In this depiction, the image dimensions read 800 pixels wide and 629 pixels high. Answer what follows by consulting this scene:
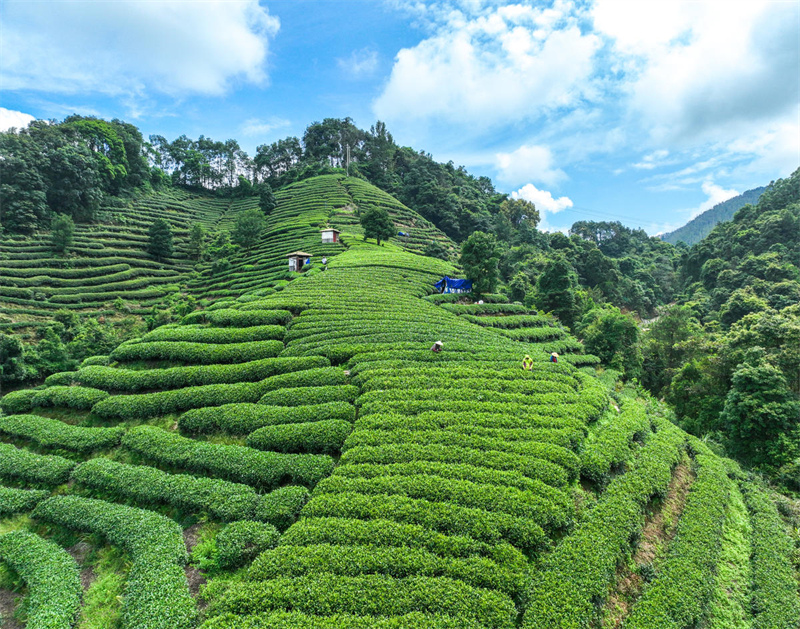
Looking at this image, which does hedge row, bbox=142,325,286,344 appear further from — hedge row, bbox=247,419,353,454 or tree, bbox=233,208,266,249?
A: tree, bbox=233,208,266,249

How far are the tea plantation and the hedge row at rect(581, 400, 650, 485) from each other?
10 centimetres

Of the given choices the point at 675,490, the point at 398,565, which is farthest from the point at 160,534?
the point at 675,490

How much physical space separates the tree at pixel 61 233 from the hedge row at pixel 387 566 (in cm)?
5885

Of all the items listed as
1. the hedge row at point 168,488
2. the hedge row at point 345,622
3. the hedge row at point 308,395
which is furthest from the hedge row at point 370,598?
the hedge row at point 308,395

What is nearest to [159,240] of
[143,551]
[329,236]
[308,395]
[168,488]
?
[329,236]

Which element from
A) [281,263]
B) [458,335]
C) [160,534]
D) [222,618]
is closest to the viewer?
[222,618]

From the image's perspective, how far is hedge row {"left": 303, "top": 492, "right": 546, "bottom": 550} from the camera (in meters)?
9.02

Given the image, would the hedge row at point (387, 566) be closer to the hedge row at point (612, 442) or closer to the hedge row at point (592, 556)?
the hedge row at point (592, 556)

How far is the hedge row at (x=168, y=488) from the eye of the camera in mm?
10562

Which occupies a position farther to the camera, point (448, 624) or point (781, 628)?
point (781, 628)

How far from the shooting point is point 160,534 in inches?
390

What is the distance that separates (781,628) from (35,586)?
2023 centimetres

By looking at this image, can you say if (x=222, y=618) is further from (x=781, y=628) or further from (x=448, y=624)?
(x=781, y=628)

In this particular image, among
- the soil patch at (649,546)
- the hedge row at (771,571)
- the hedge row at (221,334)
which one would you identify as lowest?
the hedge row at (771,571)
